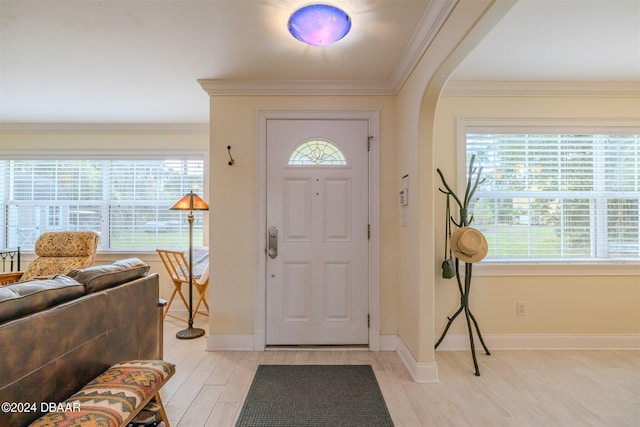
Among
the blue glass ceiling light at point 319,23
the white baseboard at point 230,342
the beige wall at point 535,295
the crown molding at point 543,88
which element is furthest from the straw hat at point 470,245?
the white baseboard at point 230,342

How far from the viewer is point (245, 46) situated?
2289mm

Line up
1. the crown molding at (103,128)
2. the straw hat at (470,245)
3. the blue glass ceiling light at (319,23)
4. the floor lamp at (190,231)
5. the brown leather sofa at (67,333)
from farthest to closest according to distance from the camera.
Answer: the crown molding at (103,128) < the floor lamp at (190,231) < the straw hat at (470,245) < the blue glass ceiling light at (319,23) < the brown leather sofa at (67,333)

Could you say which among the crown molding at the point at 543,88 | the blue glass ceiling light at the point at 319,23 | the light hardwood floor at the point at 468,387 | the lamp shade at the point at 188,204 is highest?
the crown molding at the point at 543,88

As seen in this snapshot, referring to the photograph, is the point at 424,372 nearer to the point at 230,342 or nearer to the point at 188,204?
the point at 230,342

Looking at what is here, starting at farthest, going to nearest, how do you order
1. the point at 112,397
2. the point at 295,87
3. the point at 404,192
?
the point at 295,87, the point at 404,192, the point at 112,397

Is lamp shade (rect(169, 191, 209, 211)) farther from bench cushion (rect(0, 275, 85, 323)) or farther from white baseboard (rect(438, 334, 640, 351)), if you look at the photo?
white baseboard (rect(438, 334, 640, 351))

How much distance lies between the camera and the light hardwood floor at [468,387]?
1862 mm

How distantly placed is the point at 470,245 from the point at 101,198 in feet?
15.0

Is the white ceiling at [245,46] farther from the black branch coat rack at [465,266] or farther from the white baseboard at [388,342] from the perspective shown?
the white baseboard at [388,342]

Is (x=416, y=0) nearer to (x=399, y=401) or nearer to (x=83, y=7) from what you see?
(x=83, y=7)

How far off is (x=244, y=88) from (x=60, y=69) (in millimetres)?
1563

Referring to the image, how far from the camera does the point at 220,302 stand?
2.85m

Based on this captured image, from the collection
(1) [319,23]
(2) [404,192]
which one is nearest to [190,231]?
(2) [404,192]

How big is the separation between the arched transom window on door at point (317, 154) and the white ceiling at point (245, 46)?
59cm
